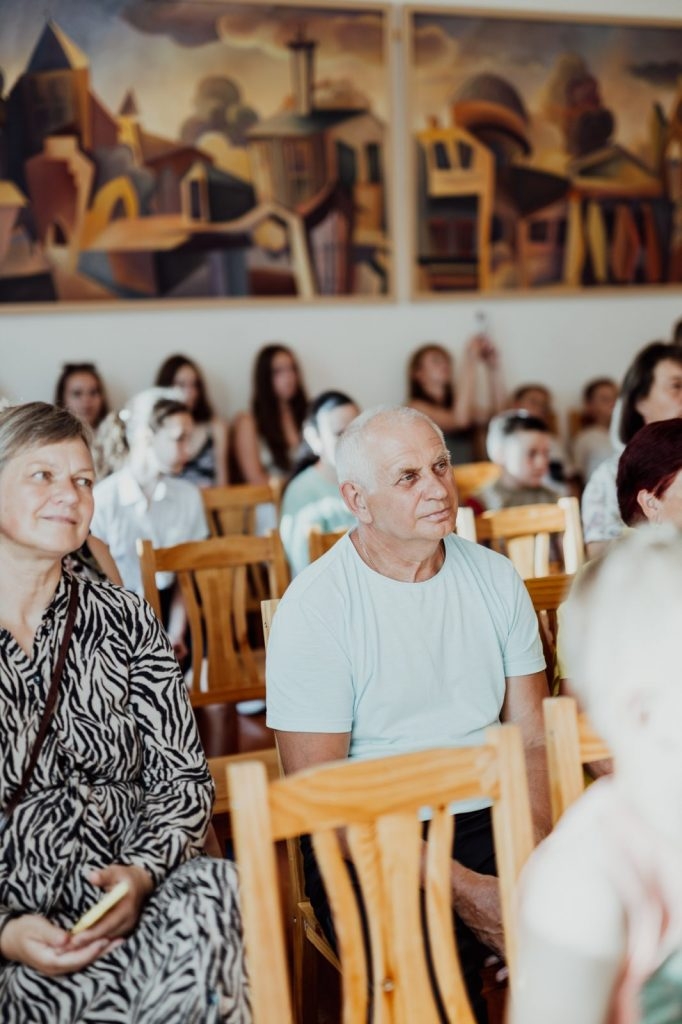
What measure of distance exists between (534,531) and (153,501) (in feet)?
4.82

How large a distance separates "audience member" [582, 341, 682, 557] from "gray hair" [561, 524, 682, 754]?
2016 mm

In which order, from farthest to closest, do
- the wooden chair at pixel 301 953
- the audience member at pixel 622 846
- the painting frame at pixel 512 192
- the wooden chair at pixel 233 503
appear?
the painting frame at pixel 512 192
the wooden chair at pixel 233 503
the wooden chair at pixel 301 953
the audience member at pixel 622 846

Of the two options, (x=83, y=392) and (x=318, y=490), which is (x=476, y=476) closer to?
(x=318, y=490)

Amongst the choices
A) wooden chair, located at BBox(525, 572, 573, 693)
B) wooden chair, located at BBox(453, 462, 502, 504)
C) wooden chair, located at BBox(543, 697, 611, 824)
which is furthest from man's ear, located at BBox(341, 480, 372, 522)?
wooden chair, located at BBox(453, 462, 502, 504)

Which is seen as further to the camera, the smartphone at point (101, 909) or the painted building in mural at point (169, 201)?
the painted building in mural at point (169, 201)

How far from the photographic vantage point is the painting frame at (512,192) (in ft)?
19.5

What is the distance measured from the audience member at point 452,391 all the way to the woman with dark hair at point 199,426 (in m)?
1.09

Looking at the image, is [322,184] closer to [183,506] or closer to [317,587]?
[183,506]

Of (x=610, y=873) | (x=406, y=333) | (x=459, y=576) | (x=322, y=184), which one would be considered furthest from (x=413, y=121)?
(x=610, y=873)

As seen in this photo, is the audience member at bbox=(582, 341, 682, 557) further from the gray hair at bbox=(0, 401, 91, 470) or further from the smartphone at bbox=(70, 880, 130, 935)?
the smartphone at bbox=(70, 880, 130, 935)

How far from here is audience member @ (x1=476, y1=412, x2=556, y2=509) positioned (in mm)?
4309

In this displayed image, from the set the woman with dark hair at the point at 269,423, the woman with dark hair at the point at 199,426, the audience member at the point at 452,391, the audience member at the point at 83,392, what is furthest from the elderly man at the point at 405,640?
the audience member at the point at 452,391

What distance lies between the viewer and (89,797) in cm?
177

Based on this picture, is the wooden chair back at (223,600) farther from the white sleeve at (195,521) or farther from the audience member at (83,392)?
the audience member at (83,392)
